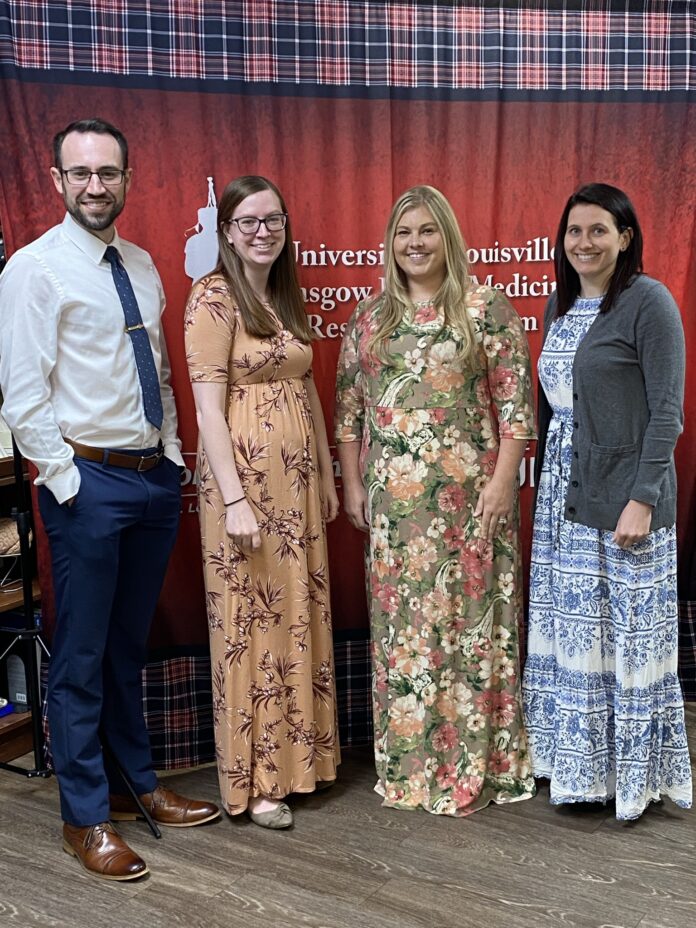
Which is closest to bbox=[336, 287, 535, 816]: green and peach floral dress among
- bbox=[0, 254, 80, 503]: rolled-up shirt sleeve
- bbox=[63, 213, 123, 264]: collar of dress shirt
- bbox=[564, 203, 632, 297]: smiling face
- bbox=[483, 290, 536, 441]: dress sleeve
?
bbox=[483, 290, 536, 441]: dress sleeve

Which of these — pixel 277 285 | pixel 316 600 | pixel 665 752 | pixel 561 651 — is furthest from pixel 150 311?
pixel 665 752

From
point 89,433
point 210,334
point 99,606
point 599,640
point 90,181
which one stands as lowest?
point 599,640

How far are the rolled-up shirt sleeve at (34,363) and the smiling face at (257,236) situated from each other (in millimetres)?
496

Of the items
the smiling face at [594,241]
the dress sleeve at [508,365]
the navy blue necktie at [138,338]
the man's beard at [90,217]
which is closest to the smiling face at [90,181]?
the man's beard at [90,217]

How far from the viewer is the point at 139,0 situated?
3.03 m

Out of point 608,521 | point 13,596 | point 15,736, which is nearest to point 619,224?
point 608,521

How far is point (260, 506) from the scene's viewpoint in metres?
2.82

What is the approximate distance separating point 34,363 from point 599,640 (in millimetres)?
1644

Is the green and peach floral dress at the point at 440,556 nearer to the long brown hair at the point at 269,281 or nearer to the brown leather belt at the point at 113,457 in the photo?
the long brown hair at the point at 269,281

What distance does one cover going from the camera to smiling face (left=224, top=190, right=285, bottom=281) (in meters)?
2.74

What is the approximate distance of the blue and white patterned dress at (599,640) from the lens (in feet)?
9.18

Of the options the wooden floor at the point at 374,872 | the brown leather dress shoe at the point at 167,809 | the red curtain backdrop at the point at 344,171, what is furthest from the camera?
the red curtain backdrop at the point at 344,171

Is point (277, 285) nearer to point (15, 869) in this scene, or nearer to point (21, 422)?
point (21, 422)

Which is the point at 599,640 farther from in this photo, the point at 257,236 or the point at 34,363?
the point at 34,363
